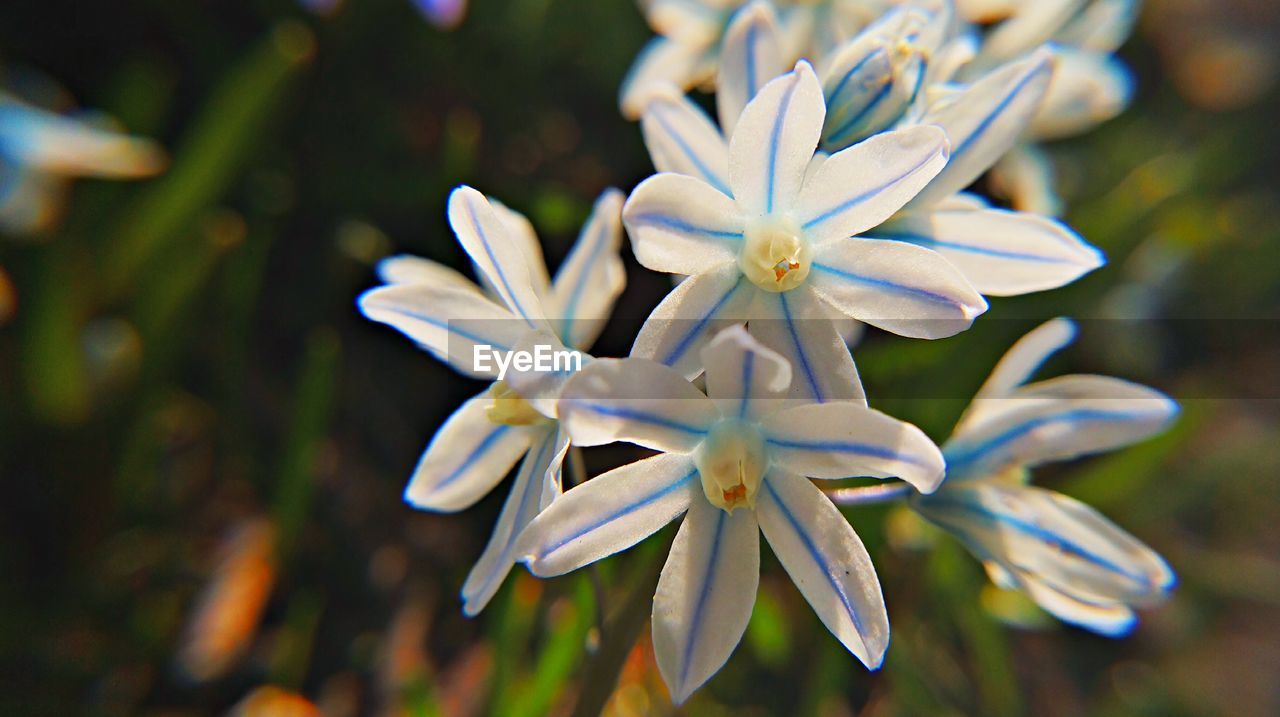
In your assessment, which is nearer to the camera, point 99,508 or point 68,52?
point 99,508

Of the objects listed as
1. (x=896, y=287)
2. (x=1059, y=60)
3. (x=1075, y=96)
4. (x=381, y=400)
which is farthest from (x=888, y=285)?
(x=381, y=400)

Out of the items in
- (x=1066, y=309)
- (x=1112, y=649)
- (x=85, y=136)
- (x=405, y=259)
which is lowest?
(x=1112, y=649)

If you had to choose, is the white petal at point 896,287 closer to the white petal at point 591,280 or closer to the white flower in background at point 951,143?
the white flower in background at point 951,143

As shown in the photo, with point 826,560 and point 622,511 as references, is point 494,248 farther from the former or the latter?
point 826,560

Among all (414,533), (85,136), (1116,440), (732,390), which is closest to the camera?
(732,390)

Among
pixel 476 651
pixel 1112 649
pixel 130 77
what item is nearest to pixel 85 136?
pixel 130 77

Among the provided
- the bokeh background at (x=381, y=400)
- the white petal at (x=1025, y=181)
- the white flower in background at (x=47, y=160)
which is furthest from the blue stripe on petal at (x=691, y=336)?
the white flower in background at (x=47, y=160)

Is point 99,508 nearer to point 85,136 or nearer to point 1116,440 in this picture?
point 85,136
